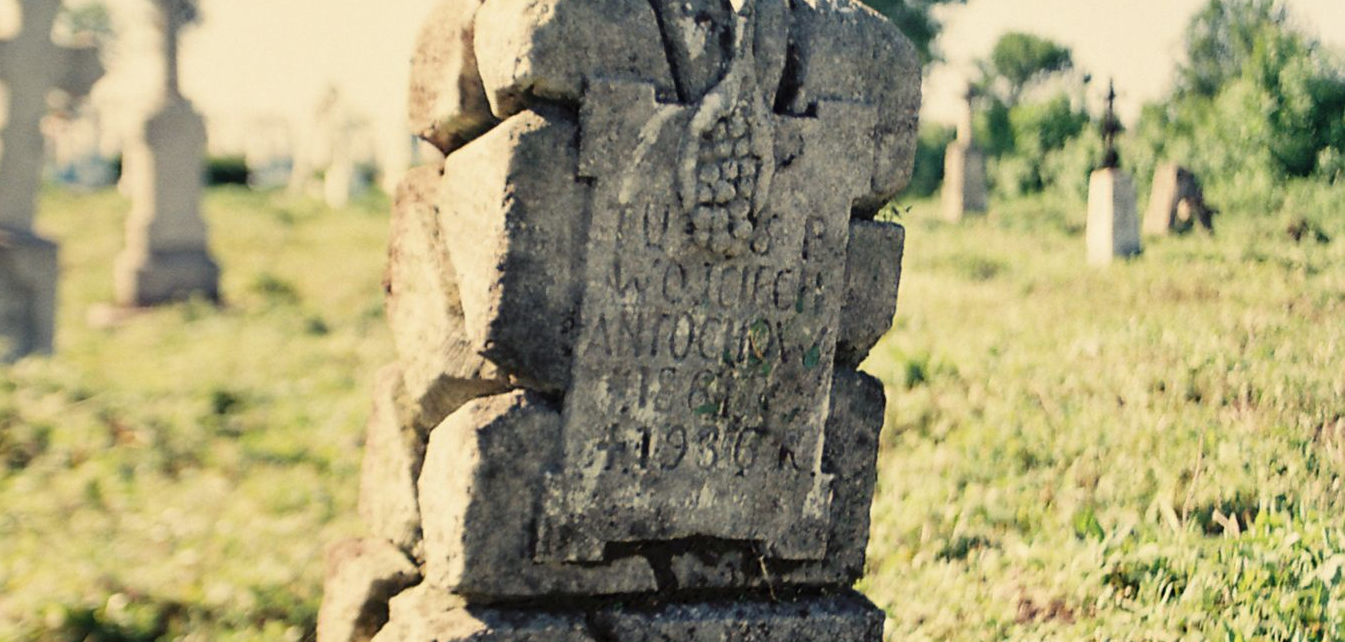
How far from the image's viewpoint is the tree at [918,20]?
28219mm

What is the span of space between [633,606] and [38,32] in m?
8.78

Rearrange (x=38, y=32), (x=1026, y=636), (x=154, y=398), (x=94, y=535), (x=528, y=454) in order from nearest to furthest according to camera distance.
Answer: (x=528, y=454)
(x=1026, y=636)
(x=94, y=535)
(x=154, y=398)
(x=38, y=32)

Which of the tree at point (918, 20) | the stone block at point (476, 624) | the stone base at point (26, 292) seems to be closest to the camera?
the stone block at point (476, 624)

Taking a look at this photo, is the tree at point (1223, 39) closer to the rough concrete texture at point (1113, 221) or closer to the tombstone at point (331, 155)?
the rough concrete texture at point (1113, 221)

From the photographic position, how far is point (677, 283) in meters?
2.74

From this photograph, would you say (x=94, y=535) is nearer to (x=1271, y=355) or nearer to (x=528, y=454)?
(x=528, y=454)

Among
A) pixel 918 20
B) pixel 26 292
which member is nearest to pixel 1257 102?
pixel 26 292

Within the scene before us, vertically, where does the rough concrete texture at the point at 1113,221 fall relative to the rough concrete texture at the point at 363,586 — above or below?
above

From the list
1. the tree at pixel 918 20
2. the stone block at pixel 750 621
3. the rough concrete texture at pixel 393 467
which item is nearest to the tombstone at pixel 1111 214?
the stone block at pixel 750 621

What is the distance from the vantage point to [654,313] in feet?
8.98

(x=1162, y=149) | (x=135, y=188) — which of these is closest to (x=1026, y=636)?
(x=1162, y=149)

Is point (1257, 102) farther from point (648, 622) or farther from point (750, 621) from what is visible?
point (648, 622)

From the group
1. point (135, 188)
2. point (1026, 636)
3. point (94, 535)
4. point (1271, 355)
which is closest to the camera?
point (1026, 636)

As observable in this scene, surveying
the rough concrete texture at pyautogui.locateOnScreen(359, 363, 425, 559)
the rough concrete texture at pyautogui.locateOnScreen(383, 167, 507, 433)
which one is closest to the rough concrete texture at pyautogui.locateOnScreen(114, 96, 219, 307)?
the rough concrete texture at pyautogui.locateOnScreen(359, 363, 425, 559)
